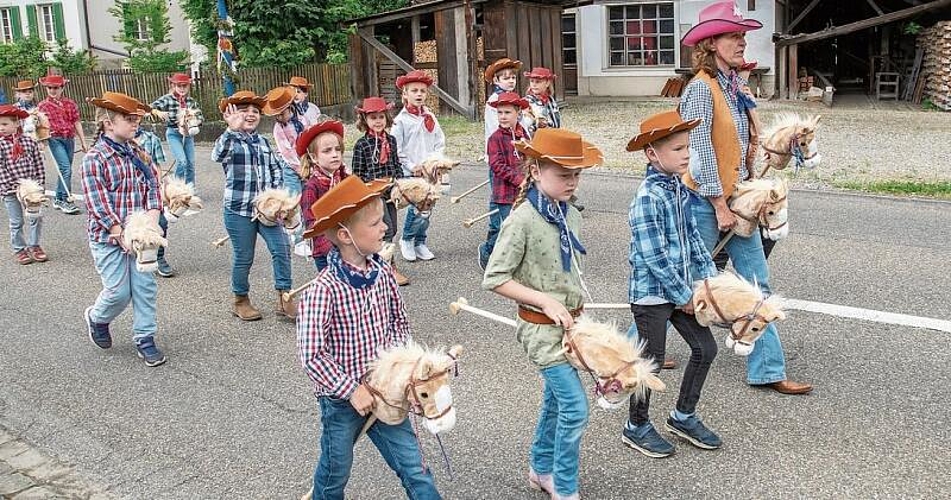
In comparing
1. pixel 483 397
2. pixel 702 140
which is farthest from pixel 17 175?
pixel 702 140

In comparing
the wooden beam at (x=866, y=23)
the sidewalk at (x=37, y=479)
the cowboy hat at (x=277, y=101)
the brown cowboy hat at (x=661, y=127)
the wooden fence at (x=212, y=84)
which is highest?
the wooden beam at (x=866, y=23)

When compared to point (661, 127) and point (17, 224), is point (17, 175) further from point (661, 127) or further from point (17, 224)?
point (661, 127)

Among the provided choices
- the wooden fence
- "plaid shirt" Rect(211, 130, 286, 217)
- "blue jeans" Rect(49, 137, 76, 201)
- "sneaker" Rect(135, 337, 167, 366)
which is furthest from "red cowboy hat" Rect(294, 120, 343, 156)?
the wooden fence

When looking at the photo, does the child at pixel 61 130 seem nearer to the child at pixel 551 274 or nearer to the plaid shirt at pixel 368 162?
the plaid shirt at pixel 368 162

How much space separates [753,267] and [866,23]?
1868 cm

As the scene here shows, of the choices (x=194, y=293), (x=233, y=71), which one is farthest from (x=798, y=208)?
(x=233, y=71)

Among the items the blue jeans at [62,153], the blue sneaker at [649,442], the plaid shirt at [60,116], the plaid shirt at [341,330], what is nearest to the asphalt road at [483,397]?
the blue sneaker at [649,442]

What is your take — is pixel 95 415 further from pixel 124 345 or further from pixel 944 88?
pixel 944 88

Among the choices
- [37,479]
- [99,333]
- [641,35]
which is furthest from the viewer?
[641,35]

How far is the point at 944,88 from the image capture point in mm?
21703

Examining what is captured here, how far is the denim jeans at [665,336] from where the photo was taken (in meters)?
5.04

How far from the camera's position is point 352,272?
4.05m

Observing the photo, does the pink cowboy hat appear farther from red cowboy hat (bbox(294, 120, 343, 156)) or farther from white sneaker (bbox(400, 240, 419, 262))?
white sneaker (bbox(400, 240, 419, 262))

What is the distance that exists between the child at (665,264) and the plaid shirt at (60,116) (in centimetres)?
1150
